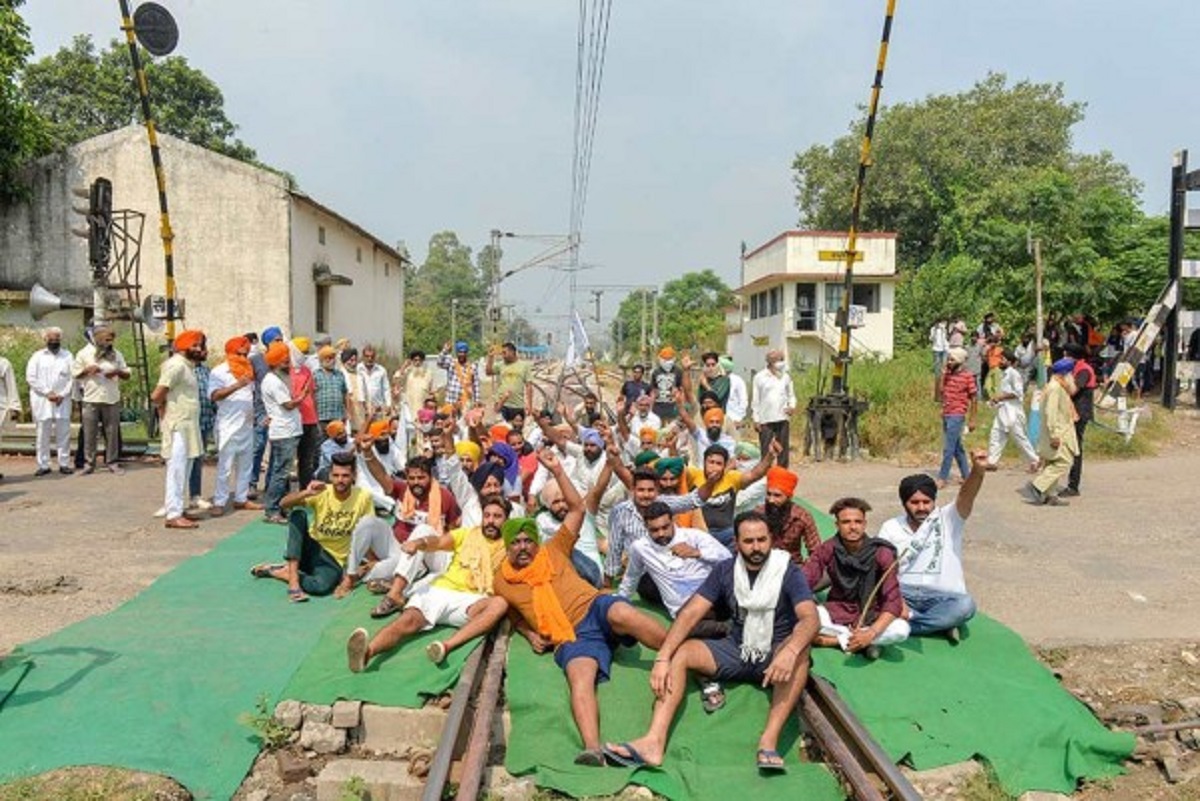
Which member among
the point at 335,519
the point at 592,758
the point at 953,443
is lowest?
the point at 592,758

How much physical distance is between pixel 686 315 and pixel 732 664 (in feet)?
190

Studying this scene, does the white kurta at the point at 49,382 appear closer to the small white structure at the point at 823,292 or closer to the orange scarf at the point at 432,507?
the orange scarf at the point at 432,507

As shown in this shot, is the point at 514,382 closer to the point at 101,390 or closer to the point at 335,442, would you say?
the point at 335,442

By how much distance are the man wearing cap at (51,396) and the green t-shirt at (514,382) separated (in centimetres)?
541

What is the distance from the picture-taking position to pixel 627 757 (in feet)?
16.2

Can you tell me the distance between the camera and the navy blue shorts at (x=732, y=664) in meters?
5.46

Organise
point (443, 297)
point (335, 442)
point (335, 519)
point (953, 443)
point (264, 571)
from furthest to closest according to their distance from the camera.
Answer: point (443, 297) → point (953, 443) → point (335, 442) → point (264, 571) → point (335, 519)

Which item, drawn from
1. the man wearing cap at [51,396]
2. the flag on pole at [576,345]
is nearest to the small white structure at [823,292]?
the flag on pole at [576,345]

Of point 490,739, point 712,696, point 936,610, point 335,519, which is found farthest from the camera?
point 335,519

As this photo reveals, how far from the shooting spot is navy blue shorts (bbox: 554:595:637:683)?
5613 mm

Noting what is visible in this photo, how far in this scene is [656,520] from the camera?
20.5ft

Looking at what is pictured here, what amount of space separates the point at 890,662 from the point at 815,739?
0.86 meters

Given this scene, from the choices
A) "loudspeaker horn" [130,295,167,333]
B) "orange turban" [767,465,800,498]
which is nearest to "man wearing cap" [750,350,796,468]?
"orange turban" [767,465,800,498]

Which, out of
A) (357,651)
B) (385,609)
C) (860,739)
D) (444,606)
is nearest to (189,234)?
(385,609)
